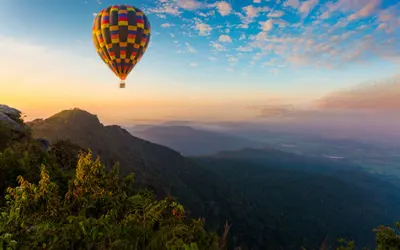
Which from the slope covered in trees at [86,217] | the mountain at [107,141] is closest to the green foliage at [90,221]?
the slope covered in trees at [86,217]

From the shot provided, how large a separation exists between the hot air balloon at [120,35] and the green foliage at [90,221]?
28.0 metres

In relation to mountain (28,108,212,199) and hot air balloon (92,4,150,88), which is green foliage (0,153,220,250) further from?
mountain (28,108,212,199)

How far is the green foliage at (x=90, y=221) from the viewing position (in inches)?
239

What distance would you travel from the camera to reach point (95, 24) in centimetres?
3497

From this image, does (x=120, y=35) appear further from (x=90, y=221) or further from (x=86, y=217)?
(x=90, y=221)

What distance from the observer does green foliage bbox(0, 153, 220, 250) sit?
6.07 metres

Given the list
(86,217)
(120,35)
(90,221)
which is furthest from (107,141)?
(90,221)

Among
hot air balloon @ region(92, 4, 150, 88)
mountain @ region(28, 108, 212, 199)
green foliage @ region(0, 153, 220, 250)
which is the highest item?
hot air balloon @ region(92, 4, 150, 88)

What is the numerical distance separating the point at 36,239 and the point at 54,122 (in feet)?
469

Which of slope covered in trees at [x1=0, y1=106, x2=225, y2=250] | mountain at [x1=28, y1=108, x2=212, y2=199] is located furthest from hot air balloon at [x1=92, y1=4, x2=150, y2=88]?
mountain at [x1=28, y1=108, x2=212, y2=199]

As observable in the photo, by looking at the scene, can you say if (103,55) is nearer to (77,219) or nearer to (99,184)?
(99,184)

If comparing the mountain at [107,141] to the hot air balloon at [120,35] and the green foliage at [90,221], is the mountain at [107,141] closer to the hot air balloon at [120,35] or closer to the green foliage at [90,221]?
the hot air balloon at [120,35]

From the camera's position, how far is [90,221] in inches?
267

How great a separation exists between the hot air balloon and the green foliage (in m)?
28.0
